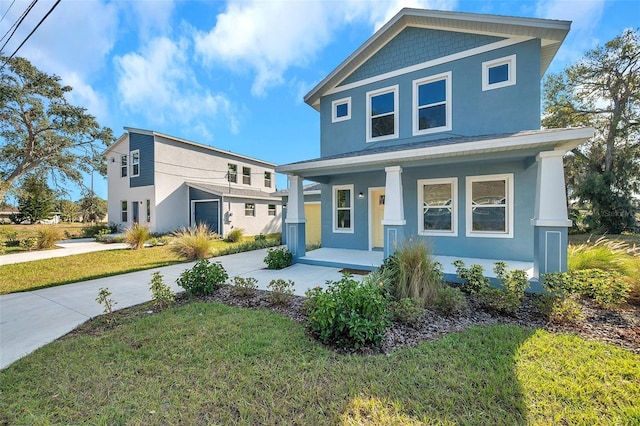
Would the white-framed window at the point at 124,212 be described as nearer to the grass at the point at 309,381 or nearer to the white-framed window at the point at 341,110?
the white-framed window at the point at 341,110

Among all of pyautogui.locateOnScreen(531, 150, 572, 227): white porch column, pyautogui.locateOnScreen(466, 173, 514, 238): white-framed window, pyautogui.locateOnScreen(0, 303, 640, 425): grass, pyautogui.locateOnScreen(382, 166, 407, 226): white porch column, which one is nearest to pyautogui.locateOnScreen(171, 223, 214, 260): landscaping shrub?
pyautogui.locateOnScreen(0, 303, 640, 425): grass

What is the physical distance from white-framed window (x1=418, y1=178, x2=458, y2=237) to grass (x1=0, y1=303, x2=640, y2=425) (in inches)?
178

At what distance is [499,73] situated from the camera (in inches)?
280

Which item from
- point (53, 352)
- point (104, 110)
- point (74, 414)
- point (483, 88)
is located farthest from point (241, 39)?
point (104, 110)

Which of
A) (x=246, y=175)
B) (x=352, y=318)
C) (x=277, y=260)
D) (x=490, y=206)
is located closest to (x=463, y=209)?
(x=490, y=206)

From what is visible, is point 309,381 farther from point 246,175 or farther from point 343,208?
point 246,175

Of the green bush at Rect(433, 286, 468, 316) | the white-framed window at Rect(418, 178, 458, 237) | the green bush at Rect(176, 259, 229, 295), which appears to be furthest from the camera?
the white-framed window at Rect(418, 178, 458, 237)

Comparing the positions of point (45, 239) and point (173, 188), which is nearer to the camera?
point (45, 239)

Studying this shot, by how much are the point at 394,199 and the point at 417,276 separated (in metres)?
2.50

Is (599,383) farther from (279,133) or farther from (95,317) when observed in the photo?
(279,133)

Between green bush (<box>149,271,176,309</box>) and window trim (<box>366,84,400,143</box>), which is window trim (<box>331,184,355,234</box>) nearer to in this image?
window trim (<box>366,84,400,143</box>)

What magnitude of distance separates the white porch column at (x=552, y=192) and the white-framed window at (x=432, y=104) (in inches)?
113

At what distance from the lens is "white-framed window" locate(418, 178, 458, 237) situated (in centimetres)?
785

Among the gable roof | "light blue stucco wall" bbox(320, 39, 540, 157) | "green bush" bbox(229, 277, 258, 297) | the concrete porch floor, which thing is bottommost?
"green bush" bbox(229, 277, 258, 297)
